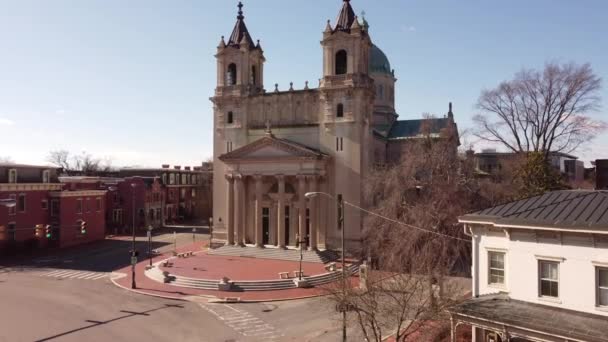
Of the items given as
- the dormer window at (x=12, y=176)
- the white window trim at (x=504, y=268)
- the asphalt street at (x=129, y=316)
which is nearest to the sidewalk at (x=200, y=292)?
the asphalt street at (x=129, y=316)

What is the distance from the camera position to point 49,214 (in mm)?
54562

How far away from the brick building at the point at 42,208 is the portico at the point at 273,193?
69.5 feet

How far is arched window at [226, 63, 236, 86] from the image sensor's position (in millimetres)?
52875

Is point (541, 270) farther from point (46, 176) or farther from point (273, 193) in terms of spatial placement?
point (46, 176)

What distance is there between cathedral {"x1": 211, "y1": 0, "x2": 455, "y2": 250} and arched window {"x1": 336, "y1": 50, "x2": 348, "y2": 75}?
0.10 metres

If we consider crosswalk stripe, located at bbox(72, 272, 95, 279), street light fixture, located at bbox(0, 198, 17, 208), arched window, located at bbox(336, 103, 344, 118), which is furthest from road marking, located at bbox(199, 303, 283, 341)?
arched window, located at bbox(336, 103, 344, 118)

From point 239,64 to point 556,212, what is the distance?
1609 inches

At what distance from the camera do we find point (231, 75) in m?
53.0

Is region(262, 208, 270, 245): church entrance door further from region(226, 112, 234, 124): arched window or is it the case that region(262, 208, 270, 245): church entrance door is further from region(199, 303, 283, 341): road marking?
region(199, 303, 283, 341): road marking

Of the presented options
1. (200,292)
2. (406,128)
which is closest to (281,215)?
(200,292)

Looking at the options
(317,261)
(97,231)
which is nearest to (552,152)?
(317,261)

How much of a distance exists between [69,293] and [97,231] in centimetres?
3023

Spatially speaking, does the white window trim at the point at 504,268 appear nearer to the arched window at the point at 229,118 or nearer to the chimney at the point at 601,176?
the chimney at the point at 601,176

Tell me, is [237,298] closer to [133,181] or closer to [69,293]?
[69,293]
